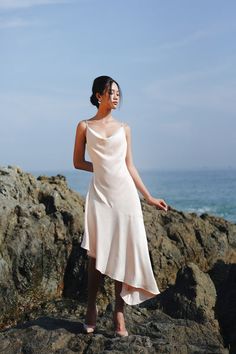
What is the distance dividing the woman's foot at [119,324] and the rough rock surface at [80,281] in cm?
10

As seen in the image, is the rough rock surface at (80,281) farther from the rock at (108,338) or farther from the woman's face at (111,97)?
the woman's face at (111,97)

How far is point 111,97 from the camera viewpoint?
5.97m

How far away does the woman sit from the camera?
5.89 metres

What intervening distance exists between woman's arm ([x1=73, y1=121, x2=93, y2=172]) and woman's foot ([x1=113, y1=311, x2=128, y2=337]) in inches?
58.8

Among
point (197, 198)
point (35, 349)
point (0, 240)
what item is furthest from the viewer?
point (197, 198)

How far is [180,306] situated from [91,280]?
3.17 meters

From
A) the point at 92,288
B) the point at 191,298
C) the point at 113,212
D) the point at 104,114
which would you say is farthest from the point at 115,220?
the point at 191,298

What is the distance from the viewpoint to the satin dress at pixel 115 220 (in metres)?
5.89

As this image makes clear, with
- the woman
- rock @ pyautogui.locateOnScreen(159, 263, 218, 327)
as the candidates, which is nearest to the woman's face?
the woman

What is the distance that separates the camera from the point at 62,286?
11.0m

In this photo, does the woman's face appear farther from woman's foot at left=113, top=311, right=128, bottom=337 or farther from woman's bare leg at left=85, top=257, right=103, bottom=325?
woman's foot at left=113, top=311, right=128, bottom=337

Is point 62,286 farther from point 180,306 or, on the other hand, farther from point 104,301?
point 180,306

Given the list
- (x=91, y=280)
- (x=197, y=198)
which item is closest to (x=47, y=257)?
(x=91, y=280)


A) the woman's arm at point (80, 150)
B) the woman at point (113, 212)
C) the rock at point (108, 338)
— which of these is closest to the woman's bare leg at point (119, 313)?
the woman at point (113, 212)
